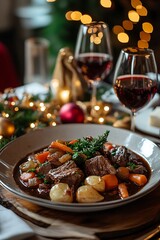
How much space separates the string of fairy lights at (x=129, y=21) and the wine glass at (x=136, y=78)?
8.61 feet

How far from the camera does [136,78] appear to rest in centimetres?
137

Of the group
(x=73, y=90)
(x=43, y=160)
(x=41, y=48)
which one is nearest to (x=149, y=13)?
(x=41, y=48)

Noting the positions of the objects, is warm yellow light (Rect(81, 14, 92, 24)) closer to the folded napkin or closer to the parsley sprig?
the parsley sprig

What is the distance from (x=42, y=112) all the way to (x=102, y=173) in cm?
60

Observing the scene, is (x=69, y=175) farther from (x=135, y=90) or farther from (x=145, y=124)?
(x=145, y=124)

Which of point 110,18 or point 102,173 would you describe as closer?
point 102,173

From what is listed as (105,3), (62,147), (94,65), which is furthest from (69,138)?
(105,3)

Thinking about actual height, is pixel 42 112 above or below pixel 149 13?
below

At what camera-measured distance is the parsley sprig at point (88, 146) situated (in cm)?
113

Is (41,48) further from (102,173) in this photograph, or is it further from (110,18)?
(102,173)

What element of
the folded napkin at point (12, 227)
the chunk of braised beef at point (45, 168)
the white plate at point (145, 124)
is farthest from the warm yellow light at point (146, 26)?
the folded napkin at point (12, 227)

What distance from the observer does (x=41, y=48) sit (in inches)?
144

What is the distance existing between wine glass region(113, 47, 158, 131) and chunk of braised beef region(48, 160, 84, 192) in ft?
1.20

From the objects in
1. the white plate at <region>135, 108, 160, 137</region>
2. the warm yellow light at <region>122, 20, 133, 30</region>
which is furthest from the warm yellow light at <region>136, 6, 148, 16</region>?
the white plate at <region>135, 108, 160, 137</region>
